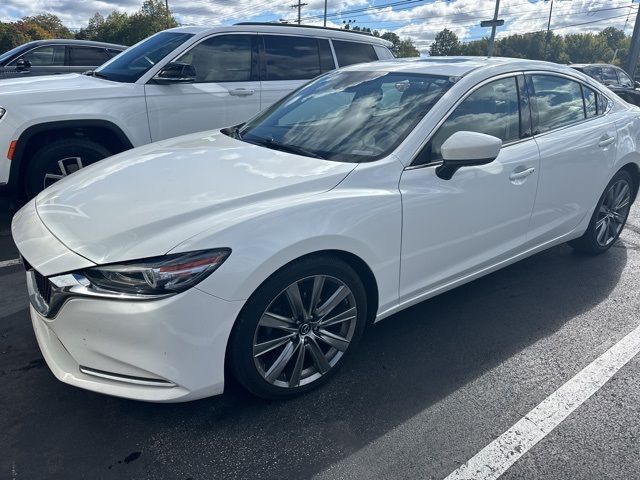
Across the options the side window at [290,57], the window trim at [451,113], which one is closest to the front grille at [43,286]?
the window trim at [451,113]

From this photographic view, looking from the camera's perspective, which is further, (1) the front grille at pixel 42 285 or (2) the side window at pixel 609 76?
(2) the side window at pixel 609 76

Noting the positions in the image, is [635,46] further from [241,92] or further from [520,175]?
[520,175]

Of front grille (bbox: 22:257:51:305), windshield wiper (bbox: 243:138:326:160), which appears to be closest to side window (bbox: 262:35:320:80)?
windshield wiper (bbox: 243:138:326:160)

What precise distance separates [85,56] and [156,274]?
8.80 m

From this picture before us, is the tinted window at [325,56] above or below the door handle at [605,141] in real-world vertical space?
above

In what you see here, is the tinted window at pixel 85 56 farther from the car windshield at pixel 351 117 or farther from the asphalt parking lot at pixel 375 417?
the asphalt parking lot at pixel 375 417

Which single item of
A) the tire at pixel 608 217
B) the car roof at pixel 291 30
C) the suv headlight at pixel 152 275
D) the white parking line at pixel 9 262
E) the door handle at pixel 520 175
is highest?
the car roof at pixel 291 30

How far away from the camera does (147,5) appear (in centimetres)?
5038

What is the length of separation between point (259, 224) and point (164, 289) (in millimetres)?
489

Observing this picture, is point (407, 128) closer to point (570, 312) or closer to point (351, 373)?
point (351, 373)

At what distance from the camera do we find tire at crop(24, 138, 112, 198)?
4730 mm

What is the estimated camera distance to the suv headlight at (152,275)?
207cm

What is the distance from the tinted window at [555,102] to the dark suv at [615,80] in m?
11.4

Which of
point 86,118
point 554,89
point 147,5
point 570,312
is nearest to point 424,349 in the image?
point 570,312
